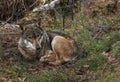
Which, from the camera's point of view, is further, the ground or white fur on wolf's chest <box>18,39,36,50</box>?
white fur on wolf's chest <box>18,39,36,50</box>

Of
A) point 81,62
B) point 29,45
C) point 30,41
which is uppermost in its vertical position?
point 30,41

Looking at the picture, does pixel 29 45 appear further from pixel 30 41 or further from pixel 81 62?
pixel 81 62

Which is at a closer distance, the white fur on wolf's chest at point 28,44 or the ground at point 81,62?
the ground at point 81,62

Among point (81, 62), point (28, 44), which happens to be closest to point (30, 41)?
point (28, 44)

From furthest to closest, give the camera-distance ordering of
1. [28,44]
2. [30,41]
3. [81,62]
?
[28,44], [30,41], [81,62]

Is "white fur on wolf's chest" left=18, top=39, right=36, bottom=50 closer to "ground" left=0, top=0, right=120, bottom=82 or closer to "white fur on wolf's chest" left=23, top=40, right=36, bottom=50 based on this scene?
"white fur on wolf's chest" left=23, top=40, right=36, bottom=50

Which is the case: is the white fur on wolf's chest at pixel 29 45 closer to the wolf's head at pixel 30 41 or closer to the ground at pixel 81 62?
the wolf's head at pixel 30 41

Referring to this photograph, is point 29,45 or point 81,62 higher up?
point 29,45

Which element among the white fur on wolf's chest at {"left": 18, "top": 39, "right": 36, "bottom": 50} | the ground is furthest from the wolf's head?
the ground

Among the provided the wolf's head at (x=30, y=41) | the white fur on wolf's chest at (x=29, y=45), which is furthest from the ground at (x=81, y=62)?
the white fur on wolf's chest at (x=29, y=45)

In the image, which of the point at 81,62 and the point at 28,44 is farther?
the point at 28,44

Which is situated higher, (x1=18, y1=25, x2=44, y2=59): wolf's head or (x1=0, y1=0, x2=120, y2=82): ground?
(x1=18, y1=25, x2=44, y2=59): wolf's head

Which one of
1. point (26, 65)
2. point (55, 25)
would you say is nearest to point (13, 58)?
point (26, 65)

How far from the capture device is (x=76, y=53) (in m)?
8.17
